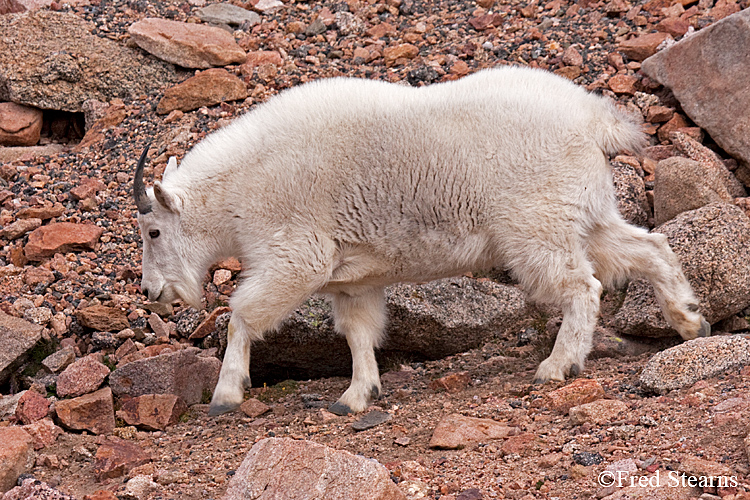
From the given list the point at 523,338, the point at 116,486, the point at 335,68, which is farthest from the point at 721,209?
the point at 335,68

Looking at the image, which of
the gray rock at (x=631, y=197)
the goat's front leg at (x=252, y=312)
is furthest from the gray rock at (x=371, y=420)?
the gray rock at (x=631, y=197)

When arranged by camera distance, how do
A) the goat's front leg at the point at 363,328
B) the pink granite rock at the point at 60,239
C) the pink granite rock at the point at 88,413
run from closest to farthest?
the pink granite rock at the point at 88,413 < the goat's front leg at the point at 363,328 < the pink granite rock at the point at 60,239

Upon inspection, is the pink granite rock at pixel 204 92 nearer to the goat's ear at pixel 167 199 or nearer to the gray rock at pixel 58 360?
the gray rock at pixel 58 360

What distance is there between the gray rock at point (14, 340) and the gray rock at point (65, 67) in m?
5.15

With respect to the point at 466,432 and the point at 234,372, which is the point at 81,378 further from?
the point at 466,432

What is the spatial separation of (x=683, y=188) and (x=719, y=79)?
6.71 feet

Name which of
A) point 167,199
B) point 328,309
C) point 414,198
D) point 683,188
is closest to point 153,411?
point 167,199

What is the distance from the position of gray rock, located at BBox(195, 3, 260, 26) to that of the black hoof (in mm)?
8284

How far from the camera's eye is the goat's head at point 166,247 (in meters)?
6.51

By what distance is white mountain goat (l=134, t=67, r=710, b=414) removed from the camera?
609cm

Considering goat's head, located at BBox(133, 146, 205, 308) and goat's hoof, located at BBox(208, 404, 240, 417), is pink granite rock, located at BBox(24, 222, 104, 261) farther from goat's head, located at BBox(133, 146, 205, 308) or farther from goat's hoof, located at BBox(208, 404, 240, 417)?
goat's hoof, located at BBox(208, 404, 240, 417)

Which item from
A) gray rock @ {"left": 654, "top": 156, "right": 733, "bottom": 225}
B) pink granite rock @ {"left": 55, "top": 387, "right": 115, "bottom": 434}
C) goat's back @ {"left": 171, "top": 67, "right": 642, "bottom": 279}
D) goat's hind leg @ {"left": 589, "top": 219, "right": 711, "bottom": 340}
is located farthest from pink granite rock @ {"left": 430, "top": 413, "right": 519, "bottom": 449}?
gray rock @ {"left": 654, "top": 156, "right": 733, "bottom": 225}

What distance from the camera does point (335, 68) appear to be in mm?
11805

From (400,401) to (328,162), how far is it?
188 cm
